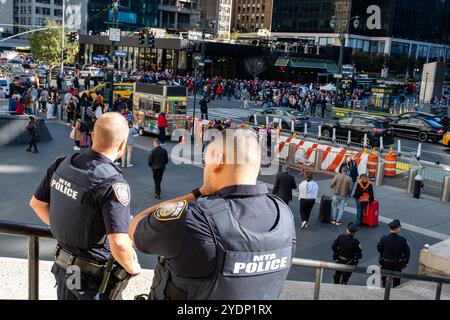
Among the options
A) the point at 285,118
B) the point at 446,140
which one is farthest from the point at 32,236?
the point at 446,140

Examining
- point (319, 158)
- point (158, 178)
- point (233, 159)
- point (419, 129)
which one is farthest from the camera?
point (419, 129)

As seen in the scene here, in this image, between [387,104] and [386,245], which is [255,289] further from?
[387,104]

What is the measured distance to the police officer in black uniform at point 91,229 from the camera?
3059mm

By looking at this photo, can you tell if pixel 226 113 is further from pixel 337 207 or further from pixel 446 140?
pixel 337 207

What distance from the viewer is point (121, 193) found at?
123 inches

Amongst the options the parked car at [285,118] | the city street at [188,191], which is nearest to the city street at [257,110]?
the parked car at [285,118]

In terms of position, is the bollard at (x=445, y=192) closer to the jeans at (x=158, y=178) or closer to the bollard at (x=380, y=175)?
the bollard at (x=380, y=175)

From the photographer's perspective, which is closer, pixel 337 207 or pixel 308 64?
pixel 337 207

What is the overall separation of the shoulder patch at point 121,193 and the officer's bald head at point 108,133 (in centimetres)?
39

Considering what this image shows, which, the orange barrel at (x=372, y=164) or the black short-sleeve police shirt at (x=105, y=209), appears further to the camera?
the orange barrel at (x=372, y=164)

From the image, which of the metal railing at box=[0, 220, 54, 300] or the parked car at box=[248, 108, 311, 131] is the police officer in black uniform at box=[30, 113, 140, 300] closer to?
the metal railing at box=[0, 220, 54, 300]

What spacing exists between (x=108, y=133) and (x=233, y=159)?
1190 millimetres

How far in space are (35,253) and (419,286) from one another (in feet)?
21.7

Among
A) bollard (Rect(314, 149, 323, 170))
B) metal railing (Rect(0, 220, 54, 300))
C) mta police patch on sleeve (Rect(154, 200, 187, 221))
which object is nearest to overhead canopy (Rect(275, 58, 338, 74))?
bollard (Rect(314, 149, 323, 170))
